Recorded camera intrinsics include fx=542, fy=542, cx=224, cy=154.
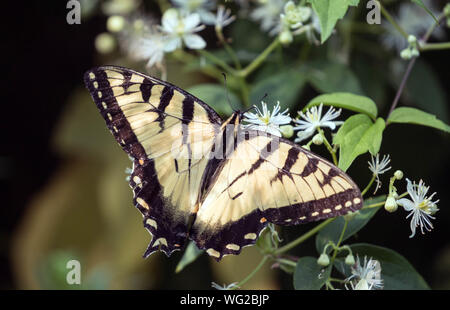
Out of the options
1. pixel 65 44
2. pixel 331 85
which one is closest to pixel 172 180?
pixel 331 85

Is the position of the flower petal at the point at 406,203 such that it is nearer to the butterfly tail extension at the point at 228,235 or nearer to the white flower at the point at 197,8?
the butterfly tail extension at the point at 228,235

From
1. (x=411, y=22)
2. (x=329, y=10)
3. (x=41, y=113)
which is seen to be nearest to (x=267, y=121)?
(x=329, y=10)

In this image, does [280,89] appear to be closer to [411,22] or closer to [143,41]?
[143,41]

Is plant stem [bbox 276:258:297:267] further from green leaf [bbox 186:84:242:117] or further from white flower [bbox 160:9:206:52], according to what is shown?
white flower [bbox 160:9:206:52]

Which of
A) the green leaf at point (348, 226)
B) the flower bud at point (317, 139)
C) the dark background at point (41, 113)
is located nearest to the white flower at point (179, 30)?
the flower bud at point (317, 139)

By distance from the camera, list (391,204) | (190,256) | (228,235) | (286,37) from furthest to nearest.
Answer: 1. (286,37)
2. (190,256)
3. (228,235)
4. (391,204)
